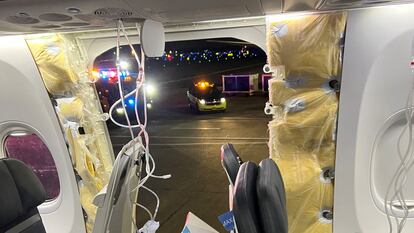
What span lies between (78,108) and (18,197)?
106 centimetres

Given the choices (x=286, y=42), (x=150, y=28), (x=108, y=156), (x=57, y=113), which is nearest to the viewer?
(x=150, y=28)

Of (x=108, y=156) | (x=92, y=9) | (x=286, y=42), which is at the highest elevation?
(x=92, y=9)

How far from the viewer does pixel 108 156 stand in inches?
118

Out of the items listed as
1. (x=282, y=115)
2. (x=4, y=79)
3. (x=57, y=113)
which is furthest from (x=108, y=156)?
(x=282, y=115)

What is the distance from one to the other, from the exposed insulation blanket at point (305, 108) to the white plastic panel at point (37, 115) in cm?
198

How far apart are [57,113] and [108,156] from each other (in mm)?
660

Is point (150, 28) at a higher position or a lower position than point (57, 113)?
higher

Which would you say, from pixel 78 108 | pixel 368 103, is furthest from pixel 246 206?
pixel 78 108

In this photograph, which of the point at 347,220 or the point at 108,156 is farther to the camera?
the point at 108,156

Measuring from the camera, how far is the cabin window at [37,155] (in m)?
3.19

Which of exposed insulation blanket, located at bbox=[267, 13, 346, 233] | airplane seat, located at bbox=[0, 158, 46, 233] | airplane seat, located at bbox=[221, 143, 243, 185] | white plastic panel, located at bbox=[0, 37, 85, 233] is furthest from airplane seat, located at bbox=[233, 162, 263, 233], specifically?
white plastic panel, located at bbox=[0, 37, 85, 233]

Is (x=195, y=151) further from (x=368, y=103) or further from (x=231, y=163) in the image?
(x=231, y=163)

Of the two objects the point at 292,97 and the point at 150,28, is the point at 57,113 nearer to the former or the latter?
the point at 150,28

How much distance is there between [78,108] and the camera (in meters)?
2.64
